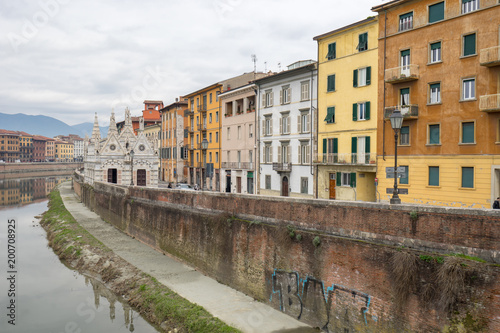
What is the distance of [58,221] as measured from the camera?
44312 millimetres

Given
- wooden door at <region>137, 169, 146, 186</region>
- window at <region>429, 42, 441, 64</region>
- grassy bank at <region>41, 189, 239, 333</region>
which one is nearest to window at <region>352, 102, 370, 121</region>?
window at <region>429, 42, 441, 64</region>

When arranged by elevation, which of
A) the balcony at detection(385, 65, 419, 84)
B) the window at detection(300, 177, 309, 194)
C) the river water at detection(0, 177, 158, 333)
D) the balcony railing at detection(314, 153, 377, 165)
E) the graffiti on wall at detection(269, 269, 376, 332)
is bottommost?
the river water at detection(0, 177, 158, 333)

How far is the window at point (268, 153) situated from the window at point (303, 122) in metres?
4.55

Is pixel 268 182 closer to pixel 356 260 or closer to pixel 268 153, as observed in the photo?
pixel 268 153

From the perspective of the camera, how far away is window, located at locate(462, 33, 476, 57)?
22875mm

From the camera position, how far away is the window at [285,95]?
36.9m

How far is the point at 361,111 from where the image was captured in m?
30.1

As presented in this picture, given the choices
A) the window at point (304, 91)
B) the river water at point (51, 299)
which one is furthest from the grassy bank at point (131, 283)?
the window at point (304, 91)

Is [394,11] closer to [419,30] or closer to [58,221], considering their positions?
[419,30]

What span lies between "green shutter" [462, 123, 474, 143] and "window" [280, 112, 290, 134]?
16183 millimetres

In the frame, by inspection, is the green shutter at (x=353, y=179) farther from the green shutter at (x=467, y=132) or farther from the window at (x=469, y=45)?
the window at (x=469, y=45)

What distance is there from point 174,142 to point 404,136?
149 feet

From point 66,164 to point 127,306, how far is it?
493ft

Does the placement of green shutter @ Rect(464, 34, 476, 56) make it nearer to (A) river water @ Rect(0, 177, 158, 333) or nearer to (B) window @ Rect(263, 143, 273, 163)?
(B) window @ Rect(263, 143, 273, 163)
